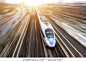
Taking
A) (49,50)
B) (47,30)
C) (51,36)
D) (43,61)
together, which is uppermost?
(47,30)

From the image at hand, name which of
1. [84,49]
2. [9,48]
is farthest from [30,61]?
[84,49]

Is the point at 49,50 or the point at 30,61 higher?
the point at 30,61

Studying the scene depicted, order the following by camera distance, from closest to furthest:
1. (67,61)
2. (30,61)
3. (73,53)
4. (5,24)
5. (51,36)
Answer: (30,61)
(67,61)
(73,53)
(51,36)
(5,24)

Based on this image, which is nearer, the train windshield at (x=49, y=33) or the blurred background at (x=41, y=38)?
the blurred background at (x=41, y=38)

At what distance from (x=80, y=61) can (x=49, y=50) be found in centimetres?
295

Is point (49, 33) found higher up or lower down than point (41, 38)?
higher up

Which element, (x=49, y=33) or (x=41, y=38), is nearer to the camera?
(x=49, y=33)

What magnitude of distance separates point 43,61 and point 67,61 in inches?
78.0

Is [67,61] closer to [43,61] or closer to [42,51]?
[43,61]

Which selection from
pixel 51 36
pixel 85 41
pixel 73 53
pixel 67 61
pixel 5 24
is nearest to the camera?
pixel 67 61

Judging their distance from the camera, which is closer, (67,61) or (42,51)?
(67,61)

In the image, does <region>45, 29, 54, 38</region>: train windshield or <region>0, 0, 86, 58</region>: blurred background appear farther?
<region>45, 29, 54, 38</region>: train windshield

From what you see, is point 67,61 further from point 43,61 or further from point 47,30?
point 47,30

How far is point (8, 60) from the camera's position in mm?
4938
